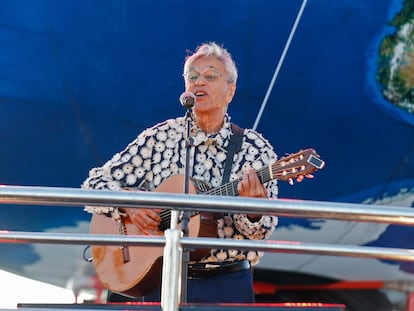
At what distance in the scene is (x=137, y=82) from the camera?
19.0 feet

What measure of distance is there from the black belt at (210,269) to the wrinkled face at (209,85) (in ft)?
2.37

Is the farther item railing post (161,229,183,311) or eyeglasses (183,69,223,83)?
eyeglasses (183,69,223,83)

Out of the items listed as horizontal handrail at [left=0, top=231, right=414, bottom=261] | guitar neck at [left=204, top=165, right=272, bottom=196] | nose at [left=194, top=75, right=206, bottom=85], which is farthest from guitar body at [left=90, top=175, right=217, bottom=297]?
horizontal handrail at [left=0, top=231, right=414, bottom=261]

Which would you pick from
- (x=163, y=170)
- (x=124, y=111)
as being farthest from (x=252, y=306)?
(x=124, y=111)

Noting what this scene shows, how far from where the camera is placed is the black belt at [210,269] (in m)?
3.11

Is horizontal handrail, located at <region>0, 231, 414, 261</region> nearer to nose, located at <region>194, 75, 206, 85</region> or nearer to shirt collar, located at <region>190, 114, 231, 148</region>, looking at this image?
shirt collar, located at <region>190, 114, 231, 148</region>

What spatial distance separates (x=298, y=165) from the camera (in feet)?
9.60

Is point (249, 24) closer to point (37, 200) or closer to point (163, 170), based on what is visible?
point (163, 170)

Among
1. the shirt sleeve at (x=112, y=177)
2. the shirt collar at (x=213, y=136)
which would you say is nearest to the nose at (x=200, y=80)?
the shirt collar at (x=213, y=136)

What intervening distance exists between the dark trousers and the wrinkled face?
0.78 m

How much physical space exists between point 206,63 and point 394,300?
3103 mm

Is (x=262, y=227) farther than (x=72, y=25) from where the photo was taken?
No

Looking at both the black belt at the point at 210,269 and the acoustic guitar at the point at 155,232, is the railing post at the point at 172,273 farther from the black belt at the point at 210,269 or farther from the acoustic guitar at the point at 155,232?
the black belt at the point at 210,269

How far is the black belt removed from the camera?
3105 millimetres
